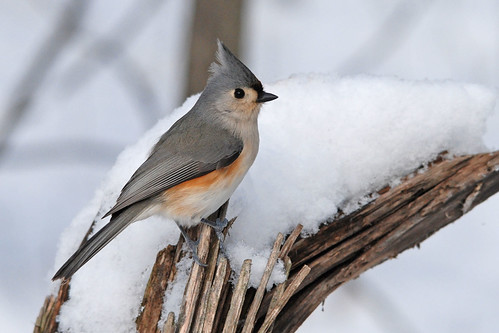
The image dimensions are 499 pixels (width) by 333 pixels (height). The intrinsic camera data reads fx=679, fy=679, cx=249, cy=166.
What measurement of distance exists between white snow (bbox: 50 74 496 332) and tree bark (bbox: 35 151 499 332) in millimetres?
78

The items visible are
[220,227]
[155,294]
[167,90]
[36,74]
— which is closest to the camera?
[155,294]

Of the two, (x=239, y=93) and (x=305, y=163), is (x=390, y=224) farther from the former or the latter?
(x=239, y=93)

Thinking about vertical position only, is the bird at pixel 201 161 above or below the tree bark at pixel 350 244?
above

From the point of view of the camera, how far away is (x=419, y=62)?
7.13m

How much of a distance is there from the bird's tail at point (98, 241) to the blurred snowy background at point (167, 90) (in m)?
2.27

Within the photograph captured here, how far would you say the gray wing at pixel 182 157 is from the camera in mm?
2682

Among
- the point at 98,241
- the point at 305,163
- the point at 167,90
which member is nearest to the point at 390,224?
the point at 305,163

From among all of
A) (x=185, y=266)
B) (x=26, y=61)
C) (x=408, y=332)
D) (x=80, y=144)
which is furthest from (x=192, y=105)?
(x=26, y=61)

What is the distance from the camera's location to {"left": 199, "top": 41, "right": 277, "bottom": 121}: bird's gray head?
292cm

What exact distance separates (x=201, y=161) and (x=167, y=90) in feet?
14.1

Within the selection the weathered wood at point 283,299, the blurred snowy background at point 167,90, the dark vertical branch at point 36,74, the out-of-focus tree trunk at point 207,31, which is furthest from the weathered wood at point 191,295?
the dark vertical branch at point 36,74

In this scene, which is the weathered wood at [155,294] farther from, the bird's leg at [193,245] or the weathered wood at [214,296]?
the weathered wood at [214,296]

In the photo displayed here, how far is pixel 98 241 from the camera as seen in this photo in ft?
8.09

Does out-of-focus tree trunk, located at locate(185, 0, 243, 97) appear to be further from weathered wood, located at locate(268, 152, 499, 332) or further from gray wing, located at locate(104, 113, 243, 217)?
weathered wood, located at locate(268, 152, 499, 332)
